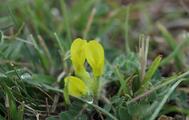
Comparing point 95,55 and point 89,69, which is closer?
point 95,55

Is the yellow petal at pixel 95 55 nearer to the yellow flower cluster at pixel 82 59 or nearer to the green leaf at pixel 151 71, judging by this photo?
the yellow flower cluster at pixel 82 59

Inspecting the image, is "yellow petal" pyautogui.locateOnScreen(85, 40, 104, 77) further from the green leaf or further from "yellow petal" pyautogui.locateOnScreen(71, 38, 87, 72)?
the green leaf

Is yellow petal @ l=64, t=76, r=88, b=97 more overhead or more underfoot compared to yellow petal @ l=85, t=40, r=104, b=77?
more underfoot

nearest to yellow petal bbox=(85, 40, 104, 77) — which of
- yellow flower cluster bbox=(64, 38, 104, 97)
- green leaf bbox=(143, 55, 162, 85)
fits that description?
yellow flower cluster bbox=(64, 38, 104, 97)

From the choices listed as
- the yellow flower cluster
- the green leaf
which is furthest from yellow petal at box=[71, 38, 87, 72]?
the green leaf

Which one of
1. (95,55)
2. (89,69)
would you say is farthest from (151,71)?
(89,69)

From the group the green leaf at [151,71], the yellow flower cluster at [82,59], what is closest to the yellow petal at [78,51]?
the yellow flower cluster at [82,59]

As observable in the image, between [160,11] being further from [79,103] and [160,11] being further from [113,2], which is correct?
[79,103]

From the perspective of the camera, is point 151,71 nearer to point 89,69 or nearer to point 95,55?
point 95,55
